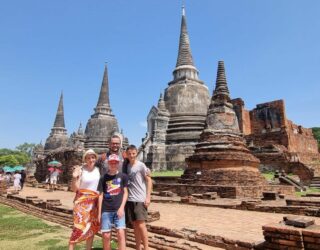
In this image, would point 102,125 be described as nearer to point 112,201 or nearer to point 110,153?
point 110,153

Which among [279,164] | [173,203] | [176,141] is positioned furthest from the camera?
[176,141]

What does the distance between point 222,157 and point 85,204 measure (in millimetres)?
10849

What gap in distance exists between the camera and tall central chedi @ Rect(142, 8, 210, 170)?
27.9 metres

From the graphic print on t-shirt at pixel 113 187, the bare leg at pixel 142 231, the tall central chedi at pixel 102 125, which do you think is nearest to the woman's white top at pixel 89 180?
the graphic print on t-shirt at pixel 113 187

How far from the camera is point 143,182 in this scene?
4402 mm

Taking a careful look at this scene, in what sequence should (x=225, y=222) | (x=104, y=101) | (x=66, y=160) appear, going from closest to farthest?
(x=225, y=222) → (x=66, y=160) → (x=104, y=101)

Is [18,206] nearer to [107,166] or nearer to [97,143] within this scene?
[107,166]

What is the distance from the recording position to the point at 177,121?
29547 mm

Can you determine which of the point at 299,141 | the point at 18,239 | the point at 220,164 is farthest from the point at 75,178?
the point at 299,141

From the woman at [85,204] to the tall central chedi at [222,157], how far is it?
10.2 m

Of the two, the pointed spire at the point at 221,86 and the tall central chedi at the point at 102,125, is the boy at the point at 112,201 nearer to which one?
the pointed spire at the point at 221,86

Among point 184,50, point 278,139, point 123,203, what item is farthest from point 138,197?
point 184,50

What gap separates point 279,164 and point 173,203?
16141 millimetres

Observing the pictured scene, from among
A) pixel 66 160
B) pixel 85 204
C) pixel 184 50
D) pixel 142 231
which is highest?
pixel 184 50
